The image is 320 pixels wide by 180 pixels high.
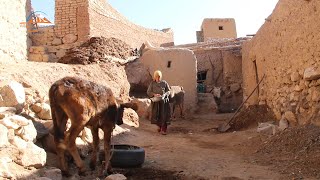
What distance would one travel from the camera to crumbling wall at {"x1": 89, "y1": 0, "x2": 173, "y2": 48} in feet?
44.4

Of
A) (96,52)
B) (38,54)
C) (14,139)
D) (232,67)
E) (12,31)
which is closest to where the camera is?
(14,139)

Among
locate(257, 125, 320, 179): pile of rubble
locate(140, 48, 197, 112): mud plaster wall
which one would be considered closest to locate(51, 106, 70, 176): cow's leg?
locate(257, 125, 320, 179): pile of rubble

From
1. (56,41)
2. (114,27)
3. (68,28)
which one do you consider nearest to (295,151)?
(68,28)

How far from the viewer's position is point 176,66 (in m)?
12.6

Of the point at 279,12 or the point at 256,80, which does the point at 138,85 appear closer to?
the point at 256,80

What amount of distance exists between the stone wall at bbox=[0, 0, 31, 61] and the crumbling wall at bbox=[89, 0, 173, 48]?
547 cm

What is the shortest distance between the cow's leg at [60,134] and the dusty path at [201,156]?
132 cm

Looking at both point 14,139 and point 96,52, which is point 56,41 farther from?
point 14,139

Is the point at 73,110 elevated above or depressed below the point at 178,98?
above

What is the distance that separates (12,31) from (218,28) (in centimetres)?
1658

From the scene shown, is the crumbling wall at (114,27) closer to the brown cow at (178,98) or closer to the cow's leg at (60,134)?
the brown cow at (178,98)

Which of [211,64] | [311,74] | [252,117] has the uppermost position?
[311,74]

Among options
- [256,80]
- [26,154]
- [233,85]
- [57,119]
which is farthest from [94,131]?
[233,85]

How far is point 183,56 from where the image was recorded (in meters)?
12.6
